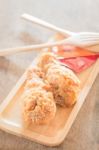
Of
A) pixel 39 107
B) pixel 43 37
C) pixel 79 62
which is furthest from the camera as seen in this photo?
pixel 43 37

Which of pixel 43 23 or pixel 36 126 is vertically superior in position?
pixel 43 23

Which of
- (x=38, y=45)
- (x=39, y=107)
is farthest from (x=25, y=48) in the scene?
(x=39, y=107)

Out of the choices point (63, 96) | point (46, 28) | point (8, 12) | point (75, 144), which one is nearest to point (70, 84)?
point (63, 96)

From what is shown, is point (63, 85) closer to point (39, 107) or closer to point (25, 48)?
point (39, 107)

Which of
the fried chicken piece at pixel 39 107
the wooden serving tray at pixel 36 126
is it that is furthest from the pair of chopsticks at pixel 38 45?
the fried chicken piece at pixel 39 107

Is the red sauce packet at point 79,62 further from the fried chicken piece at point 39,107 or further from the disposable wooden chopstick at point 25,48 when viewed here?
the fried chicken piece at point 39,107

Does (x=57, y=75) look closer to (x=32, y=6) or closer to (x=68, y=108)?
(x=68, y=108)
